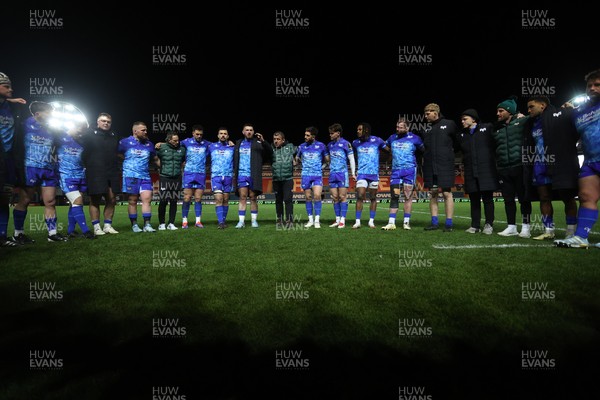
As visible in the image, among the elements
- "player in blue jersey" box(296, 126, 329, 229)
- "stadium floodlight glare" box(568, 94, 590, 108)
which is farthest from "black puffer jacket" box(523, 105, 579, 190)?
"player in blue jersey" box(296, 126, 329, 229)

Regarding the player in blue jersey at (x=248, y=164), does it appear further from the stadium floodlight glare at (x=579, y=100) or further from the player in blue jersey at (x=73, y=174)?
the stadium floodlight glare at (x=579, y=100)

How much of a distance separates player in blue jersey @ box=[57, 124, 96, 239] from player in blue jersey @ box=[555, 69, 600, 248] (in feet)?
28.7

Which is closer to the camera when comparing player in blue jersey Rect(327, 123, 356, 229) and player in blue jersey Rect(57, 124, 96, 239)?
player in blue jersey Rect(57, 124, 96, 239)

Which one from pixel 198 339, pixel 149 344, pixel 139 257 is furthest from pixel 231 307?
pixel 139 257

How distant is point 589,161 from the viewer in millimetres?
4578

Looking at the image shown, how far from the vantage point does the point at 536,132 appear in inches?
223

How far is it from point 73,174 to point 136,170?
128cm

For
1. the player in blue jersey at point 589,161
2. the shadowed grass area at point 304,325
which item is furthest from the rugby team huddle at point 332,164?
the shadowed grass area at point 304,325

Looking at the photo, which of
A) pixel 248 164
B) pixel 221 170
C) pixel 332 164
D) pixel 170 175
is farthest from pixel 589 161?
pixel 170 175

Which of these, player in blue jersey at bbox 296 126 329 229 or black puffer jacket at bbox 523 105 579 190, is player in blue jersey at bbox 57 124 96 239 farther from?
black puffer jacket at bbox 523 105 579 190

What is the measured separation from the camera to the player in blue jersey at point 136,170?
7.61m

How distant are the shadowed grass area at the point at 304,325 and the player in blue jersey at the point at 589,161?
843mm

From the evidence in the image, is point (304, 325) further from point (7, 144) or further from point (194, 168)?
point (194, 168)

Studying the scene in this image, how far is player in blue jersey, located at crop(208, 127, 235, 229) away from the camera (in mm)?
8445
